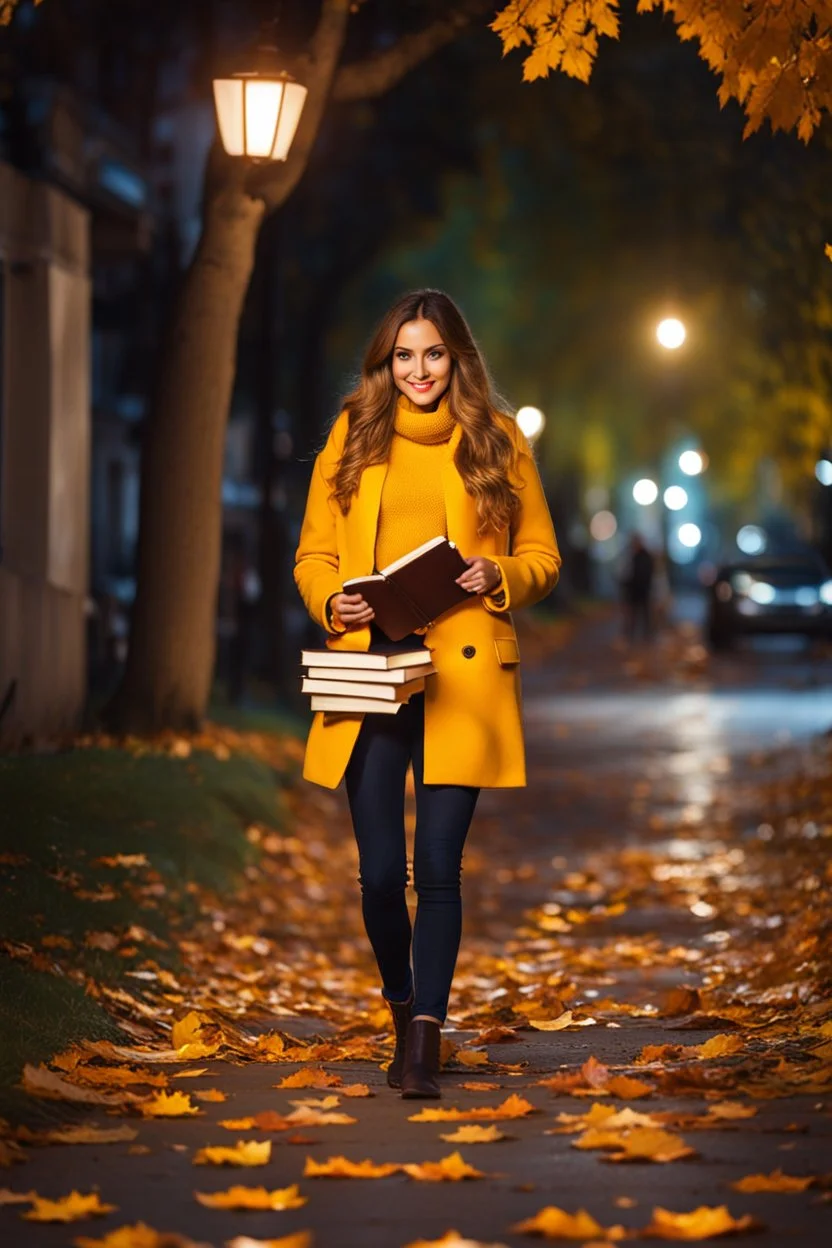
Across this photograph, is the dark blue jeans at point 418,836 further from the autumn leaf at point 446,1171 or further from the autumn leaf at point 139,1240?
the autumn leaf at point 139,1240

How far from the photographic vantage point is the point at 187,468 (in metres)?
15.1

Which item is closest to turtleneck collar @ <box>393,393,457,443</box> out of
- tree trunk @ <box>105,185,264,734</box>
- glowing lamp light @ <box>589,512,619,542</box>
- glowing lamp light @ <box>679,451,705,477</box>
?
tree trunk @ <box>105,185,264,734</box>

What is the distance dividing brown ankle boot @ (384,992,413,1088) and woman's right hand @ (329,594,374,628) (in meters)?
1.13

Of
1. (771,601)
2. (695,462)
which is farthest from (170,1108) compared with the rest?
(695,462)

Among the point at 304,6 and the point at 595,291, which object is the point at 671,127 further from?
the point at 595,291

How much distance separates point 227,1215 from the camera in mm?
5242

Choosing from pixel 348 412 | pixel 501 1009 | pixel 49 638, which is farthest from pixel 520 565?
pixel 49 638

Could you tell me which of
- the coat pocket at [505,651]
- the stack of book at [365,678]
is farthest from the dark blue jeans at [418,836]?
the coat pocket at [505,651]

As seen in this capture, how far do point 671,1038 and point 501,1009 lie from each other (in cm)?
114

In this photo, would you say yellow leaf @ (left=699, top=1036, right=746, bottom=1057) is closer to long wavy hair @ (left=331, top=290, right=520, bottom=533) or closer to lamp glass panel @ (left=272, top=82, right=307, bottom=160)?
long wavy hair @ (left=331, top=290, right=520, bottom=533)

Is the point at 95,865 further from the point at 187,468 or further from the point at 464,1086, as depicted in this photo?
the point at 187,468

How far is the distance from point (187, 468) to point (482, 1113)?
9186 millimetres

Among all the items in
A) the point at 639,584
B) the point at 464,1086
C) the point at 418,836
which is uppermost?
the point at 639,584

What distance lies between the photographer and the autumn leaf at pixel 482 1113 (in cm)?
622
